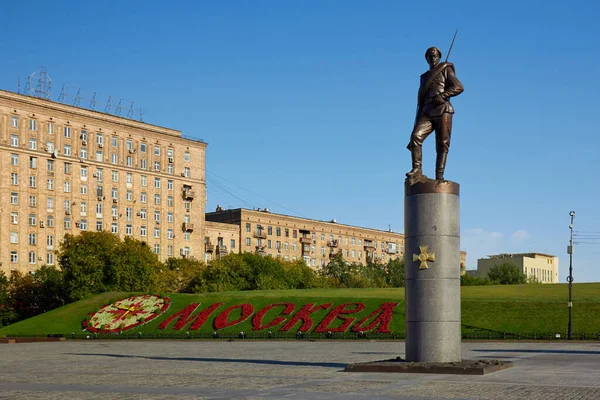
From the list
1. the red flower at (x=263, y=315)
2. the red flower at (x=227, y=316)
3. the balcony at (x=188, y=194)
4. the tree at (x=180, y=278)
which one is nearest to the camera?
the red flower at (x=263, y=315)

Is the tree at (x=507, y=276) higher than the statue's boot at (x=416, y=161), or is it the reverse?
the statue's boot at (x=416, y=161)

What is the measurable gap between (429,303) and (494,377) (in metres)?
3.96

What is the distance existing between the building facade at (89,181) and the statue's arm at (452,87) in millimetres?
88227

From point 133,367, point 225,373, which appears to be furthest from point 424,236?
point 133,367

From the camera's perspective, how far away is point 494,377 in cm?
2639

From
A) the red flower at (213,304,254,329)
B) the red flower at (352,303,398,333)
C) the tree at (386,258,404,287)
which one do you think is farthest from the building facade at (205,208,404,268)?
the red flower at (352,303,398,333)

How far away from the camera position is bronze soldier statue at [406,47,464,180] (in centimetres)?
3170

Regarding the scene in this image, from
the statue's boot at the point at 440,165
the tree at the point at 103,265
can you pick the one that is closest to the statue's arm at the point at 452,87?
the statue's boot at the point at 440,165

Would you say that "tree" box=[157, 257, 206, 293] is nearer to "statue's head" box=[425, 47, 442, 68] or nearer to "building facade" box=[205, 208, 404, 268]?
"building facade" box=[205, 208, 404, 268]

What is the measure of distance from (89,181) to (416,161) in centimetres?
9374

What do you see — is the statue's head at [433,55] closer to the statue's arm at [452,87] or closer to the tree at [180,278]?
the statue's arm at [452,87]

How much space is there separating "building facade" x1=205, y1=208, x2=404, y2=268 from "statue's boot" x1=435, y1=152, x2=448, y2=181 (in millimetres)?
108484

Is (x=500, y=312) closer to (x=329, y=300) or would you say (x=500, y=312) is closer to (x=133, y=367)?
(x=329, y=300)

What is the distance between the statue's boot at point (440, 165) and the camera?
31.1m
